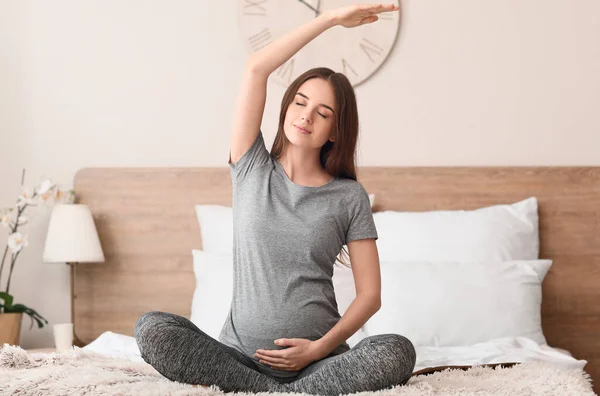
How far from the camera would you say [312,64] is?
3.28 metres

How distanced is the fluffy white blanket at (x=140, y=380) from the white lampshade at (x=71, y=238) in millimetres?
1183

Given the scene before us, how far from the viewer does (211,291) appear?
9.51 feet

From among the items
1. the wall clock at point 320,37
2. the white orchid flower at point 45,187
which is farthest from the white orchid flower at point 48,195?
the wall clock at point 320,37

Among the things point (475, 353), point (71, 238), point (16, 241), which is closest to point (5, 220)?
point (16, 241)

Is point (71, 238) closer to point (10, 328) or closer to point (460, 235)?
point (10, 328)

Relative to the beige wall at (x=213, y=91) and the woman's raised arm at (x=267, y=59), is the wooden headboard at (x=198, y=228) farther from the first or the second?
the woman's raised arm at (x=267, y=59)

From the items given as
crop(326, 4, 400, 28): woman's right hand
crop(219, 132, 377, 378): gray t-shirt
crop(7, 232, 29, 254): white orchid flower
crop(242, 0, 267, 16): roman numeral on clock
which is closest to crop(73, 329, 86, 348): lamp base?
crop(7, 232, 29, 254): white orchid flower

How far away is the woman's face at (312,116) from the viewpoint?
1.94 m

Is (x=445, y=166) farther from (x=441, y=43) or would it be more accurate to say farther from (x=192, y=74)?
(x=192, y=74)

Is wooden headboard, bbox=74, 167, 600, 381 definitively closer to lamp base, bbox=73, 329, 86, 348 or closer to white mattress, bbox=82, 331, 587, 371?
lamp base, bbox=73, 329, 86, 348

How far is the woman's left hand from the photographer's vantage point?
1.75 meters

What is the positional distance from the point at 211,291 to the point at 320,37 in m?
1.08

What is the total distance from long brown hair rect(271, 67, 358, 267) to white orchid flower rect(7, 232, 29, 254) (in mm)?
1443

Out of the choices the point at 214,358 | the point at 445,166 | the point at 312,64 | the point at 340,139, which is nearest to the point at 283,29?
the point at 312,64
